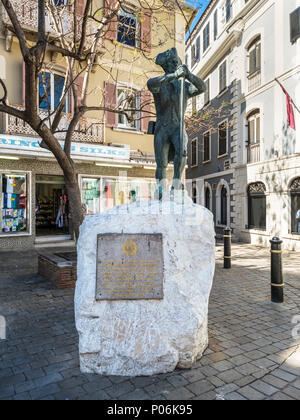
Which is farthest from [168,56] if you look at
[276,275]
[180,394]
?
[180,394]

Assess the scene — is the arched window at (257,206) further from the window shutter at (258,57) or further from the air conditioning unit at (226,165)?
the window shutter at (258,57)

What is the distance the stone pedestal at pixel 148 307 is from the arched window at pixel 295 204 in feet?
30.9

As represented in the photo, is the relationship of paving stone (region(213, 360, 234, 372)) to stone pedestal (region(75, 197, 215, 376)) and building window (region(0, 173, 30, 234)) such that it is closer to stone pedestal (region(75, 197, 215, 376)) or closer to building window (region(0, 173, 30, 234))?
stone pedestal (region(75, 197, 215, 376))

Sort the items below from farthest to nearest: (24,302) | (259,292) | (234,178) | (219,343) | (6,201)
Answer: (234,178) < (6,201) < (259,292) < (24,302) < (219,343)

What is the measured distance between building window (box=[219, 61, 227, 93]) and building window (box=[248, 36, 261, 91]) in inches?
89.2

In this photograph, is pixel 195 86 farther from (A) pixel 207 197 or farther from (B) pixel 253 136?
(A) pixel 207 197

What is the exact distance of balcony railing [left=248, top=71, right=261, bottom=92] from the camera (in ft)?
43.9

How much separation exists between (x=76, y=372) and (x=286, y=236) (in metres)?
10.5

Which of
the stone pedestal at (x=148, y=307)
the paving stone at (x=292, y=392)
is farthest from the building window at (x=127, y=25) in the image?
the paving stone at (x=292, y=392)

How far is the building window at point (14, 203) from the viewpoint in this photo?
1041 centimetres

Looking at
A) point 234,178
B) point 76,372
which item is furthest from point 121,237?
point 234,178

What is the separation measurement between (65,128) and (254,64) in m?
9.25

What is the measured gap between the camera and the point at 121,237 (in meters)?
3.04
